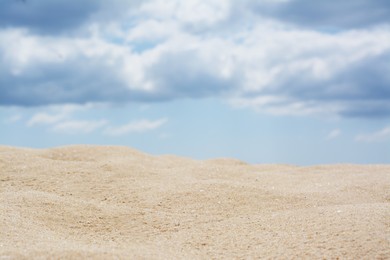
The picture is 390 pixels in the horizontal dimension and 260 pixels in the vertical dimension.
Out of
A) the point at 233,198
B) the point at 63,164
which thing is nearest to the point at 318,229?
the point at 233,198

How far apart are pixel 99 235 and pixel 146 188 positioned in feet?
7.44

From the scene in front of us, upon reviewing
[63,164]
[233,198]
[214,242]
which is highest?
[63,164]

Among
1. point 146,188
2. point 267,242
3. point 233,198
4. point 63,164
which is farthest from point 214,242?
point 63,164

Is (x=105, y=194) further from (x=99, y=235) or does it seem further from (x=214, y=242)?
(x=214, y=242)

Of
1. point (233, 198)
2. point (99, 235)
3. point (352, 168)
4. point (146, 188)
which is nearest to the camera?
point (99, 235)

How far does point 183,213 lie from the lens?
7.95m

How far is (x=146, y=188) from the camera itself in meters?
9.30

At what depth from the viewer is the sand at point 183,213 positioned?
241 inches

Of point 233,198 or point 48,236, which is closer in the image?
point 48,236

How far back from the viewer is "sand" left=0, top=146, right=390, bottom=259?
6.12 m

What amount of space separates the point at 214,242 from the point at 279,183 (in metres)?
4.05

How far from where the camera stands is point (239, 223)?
24.0 ft

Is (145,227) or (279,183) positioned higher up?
(279,183)

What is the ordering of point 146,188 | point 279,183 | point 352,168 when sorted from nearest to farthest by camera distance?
point 146,188 < point 279,183 < point 352,168
